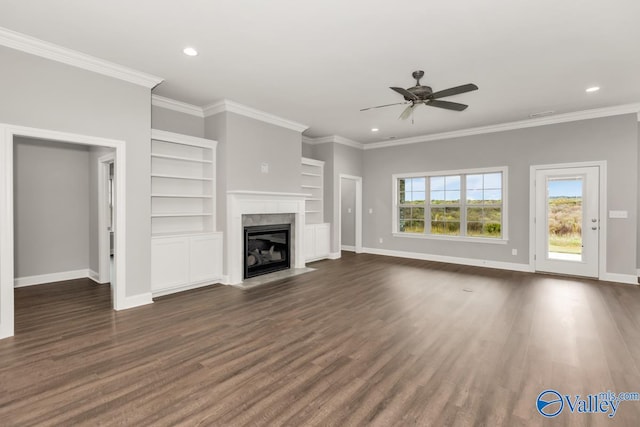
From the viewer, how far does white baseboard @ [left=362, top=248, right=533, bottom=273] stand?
629 cm

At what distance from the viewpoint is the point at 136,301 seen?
3.98 m

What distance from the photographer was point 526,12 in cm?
268

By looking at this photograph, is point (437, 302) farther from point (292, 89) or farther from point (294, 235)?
point (292, 89)

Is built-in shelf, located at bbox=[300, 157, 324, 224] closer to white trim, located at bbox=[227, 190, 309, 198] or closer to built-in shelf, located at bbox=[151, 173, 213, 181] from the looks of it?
white trim, located at bbox=[227, 190, 309, 198]

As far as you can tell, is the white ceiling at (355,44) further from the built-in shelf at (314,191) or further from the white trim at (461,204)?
the built-in shelf at (314,191)

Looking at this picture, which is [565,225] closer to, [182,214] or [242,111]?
[242,111]

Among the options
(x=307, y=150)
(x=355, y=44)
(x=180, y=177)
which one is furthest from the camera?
(x=307, y=150)

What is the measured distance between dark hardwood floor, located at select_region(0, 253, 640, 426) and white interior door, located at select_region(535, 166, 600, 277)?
1.15 meters

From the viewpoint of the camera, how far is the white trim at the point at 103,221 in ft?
16.3

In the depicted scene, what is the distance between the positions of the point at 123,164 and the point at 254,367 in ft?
9.74

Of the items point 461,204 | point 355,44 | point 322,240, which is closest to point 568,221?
point 461,204

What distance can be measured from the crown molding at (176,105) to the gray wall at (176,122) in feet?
0.16

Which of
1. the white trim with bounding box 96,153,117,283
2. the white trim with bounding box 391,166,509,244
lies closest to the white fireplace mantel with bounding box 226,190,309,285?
the white trim with bounding box 96,153,117,283

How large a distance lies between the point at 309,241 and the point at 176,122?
141 inches
